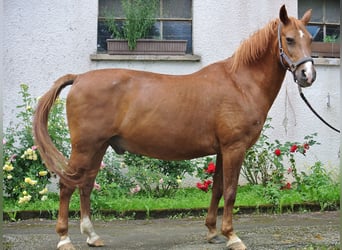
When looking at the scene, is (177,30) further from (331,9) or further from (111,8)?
(331,9)

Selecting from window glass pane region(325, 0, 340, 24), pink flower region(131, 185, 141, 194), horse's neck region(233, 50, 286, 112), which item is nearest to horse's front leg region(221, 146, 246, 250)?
horse's neck region(233, 50, 286, 112)

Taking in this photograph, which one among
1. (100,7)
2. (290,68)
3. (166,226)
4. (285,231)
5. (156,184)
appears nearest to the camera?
(290,68)

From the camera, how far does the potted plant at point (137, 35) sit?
611 centimetres

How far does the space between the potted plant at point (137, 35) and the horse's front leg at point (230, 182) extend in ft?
10.9

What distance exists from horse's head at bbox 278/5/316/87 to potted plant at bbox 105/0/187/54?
Result: 10.1 ft

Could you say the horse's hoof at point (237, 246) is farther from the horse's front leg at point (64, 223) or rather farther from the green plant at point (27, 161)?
the green plant at point (27, 161)

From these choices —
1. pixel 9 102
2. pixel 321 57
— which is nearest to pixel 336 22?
pixel 321 57

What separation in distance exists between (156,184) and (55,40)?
280cm

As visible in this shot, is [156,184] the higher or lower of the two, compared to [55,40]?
lower

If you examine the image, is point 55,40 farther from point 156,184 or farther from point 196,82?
point 196,82

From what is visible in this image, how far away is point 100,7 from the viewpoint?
6363 millimetres

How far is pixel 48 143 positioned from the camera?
3275 millimetres

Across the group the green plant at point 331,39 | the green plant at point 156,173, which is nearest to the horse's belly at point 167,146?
the green plant at point 156,173

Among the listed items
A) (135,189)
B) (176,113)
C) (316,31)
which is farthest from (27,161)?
(316,31)
